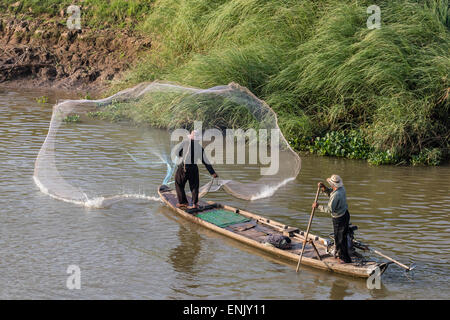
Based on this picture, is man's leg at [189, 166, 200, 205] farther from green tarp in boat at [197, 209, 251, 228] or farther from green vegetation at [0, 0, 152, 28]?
green vegetation at [0, 0, 152, 28]

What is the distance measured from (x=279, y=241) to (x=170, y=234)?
2067 mm

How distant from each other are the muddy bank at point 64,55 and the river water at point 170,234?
905 centimetres

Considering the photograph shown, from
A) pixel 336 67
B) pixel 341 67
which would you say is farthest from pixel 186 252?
pixel 336 67

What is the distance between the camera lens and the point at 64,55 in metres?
26.6

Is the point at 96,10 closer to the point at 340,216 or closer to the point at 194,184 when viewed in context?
the point at 194,184

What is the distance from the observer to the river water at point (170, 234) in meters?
8.83

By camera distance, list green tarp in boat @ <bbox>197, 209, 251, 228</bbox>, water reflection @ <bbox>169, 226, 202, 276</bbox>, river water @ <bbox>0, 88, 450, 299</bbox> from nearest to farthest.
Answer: river water @ <bbox>0, 88, 450, 299</bbox> < water reflection @ <bbox>169, 226, 202, 276</bbox> < green tarp in boat @ <bbox>197, 209, 251, 228</bbox>

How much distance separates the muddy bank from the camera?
25422 mm

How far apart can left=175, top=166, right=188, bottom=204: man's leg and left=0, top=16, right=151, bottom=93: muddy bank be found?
13.6 meters

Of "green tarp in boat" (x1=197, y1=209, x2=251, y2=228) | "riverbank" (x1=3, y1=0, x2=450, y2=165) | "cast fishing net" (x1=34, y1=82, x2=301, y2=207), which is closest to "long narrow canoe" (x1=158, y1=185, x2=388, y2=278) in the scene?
"green tarp in boat" (x1=197, y1=209, x2=251, y2=228)

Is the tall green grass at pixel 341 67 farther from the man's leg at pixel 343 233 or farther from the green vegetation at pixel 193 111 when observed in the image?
the man's leg at pixel 343 233

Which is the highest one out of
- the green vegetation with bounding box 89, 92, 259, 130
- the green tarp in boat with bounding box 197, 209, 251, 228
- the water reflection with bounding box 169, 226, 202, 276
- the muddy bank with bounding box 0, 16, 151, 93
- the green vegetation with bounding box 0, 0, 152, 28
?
the green vegetation with bounding box 0, 0, 152, 28

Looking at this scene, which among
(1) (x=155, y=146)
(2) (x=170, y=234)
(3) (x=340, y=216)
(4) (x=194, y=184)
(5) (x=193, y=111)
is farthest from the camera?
(5) (x=193, y=111)
